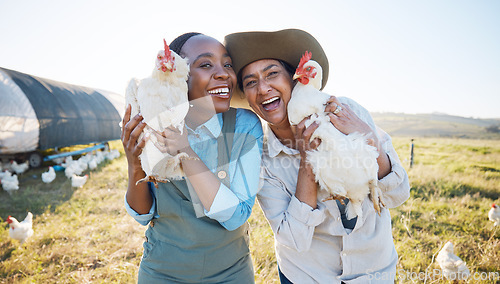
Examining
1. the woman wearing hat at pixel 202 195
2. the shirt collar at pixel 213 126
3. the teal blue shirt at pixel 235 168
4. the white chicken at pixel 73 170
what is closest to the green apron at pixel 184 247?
the woman wearing hat at pixel 202 195

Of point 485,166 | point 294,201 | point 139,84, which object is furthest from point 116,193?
point 485,166

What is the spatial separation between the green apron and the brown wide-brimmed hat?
1.06 m

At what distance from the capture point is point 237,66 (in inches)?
84.5

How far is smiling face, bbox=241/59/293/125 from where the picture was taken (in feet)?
6.79

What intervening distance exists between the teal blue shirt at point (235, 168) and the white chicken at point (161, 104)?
24 centimetres

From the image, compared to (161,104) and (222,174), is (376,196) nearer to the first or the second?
(222,174)

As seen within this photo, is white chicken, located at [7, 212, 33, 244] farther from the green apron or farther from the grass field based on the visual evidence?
the green apron

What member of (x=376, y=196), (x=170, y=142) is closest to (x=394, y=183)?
(x=376, y=196)

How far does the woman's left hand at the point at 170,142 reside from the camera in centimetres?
158

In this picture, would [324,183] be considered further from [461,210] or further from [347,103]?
[461,210]

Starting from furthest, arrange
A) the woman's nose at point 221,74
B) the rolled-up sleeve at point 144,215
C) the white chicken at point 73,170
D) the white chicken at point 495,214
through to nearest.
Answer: the white chicken at point 73,170 → the white chicken at point 495,214 → the woman's nose at point 221,74 → the rolled-up sleeve at point 144,215

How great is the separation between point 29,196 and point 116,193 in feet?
7.30

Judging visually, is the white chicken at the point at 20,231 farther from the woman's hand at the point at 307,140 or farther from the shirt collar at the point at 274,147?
the woman's hand at the point at 307,140

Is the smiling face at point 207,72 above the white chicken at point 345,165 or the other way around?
above
